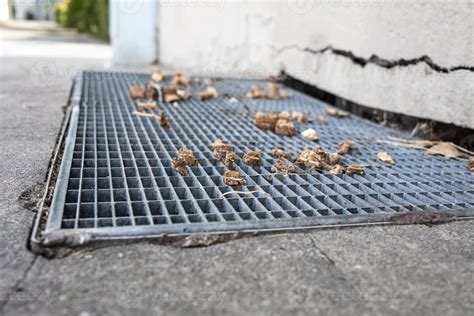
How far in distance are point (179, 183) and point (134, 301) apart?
0.68 meters

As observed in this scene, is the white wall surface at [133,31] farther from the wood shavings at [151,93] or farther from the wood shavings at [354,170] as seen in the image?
the wood shavings at [354,170]

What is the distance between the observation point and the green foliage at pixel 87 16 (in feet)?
40.7

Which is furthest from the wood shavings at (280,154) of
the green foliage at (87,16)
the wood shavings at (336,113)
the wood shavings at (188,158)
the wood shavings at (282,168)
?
the green foliage at (87,16)

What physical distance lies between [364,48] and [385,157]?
3.70 feet

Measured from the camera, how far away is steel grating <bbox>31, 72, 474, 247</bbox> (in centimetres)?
135

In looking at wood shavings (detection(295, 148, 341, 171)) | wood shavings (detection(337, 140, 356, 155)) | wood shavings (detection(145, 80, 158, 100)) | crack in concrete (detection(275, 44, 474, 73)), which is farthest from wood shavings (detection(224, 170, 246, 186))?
wood shavings (detection(145, 80, 158, 100))

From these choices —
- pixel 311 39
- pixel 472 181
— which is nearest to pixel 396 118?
pixel 472 181

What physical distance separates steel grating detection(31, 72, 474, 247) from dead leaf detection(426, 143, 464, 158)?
55mm

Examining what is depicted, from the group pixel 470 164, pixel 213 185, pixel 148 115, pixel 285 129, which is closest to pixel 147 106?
pixel 148 115

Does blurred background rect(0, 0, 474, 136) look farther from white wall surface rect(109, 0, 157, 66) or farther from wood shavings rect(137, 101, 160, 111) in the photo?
wood shavings rect(137, 101, 160, 111)

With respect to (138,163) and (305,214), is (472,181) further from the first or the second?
(138,163)

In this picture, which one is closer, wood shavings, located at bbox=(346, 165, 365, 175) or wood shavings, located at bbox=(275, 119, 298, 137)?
wood shavings, located at bbox=(346, 165, 365, 175)

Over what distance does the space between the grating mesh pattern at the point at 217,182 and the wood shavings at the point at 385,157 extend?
0.09ft

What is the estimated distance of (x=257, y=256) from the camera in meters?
1.20
